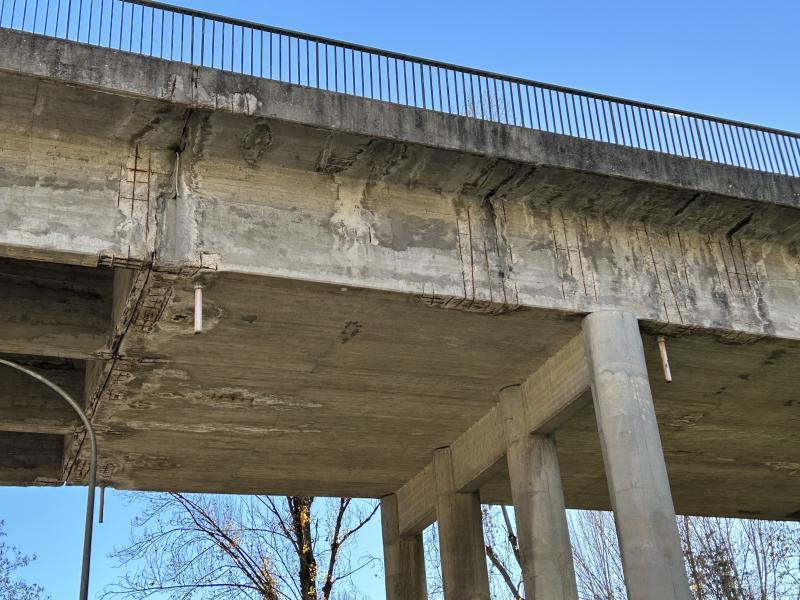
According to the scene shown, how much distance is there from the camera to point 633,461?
1272cm

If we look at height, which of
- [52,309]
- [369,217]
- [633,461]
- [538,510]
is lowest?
[633,461]

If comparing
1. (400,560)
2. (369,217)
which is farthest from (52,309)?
(400,560)

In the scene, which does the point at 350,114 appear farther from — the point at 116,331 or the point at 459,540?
the point at 459,540

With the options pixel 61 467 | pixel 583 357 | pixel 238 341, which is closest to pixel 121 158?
pixel 238 341

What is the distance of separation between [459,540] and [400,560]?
3265 mm

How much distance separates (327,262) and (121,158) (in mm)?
2747

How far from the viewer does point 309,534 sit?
2842cm

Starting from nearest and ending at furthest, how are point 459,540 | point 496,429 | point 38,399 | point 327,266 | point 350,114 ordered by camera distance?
point 350,114
point 327,266
point 38,399
point 496,429
point 459,540

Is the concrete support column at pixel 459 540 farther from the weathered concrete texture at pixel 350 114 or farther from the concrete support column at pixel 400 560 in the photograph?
the weathered concrete texture at pixel 350 114

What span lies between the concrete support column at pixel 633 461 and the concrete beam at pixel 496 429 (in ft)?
2.61

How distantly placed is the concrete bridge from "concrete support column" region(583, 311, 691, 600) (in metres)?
0.03

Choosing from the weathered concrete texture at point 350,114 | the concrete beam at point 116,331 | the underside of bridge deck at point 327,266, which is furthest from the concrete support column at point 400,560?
the weathered concrete texture at point 350,114

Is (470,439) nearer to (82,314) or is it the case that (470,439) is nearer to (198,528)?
(82,314)

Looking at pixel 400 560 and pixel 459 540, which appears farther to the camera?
pixel 400 560
